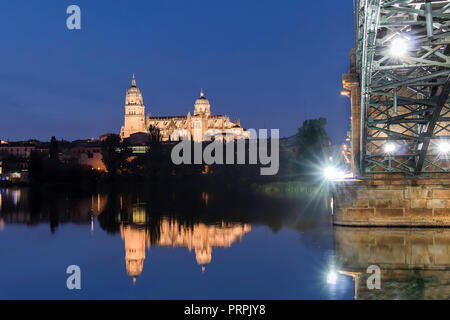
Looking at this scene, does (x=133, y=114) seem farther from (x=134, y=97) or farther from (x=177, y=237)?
(x=177, y=237)

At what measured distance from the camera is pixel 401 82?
567 inches

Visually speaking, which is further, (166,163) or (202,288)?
(166,163)

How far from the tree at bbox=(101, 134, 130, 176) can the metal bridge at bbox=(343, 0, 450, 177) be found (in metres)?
60.6

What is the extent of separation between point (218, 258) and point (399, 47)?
8758 millimetres

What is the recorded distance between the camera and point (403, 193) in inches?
744

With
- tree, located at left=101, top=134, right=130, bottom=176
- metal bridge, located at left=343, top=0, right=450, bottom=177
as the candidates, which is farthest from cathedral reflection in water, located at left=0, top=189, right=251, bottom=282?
tree, located at left=101, top=134, right=130, bottom=176

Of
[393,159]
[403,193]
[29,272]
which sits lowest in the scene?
[29,272]

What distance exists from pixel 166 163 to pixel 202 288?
6083 cm

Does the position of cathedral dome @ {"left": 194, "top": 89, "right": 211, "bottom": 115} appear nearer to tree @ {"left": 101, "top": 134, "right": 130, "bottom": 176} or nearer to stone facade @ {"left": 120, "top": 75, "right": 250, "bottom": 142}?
stone facade @ {"left": 120, "top": 75, "right": 250, "bottom": 142}

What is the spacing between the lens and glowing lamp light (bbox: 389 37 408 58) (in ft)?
41.3
